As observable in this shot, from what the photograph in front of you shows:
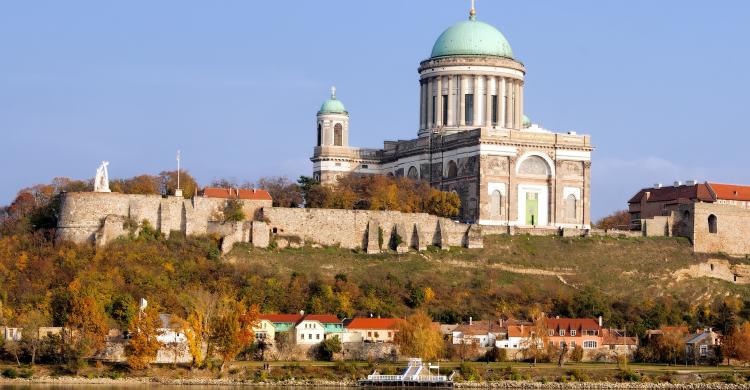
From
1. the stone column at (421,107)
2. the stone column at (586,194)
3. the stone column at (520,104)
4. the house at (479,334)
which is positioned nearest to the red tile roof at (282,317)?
the house at (479,334)

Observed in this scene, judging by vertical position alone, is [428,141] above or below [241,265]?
above

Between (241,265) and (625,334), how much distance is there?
1816 cm

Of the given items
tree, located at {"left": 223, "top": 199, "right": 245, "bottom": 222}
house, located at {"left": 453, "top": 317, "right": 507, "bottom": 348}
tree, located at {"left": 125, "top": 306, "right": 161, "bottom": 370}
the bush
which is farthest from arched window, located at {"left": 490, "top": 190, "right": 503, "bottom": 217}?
the bush

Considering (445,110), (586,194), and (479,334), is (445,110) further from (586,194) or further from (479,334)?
(479,334)

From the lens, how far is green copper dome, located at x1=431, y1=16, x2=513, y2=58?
105500 mm

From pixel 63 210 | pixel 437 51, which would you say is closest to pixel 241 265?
pixel 63 210

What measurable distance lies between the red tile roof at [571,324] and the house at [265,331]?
41.1ft

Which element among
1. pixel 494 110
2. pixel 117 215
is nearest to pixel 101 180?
pixel 117 215

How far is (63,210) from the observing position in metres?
89.6

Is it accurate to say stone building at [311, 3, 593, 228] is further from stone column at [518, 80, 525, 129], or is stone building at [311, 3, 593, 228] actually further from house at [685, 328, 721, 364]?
house at [685, 328, 721, 364]

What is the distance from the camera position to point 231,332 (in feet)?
255

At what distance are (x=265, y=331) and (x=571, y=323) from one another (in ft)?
46.2

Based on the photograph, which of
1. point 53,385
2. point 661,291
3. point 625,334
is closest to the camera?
point 53,385

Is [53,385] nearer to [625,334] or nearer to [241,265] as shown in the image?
[241,265]
